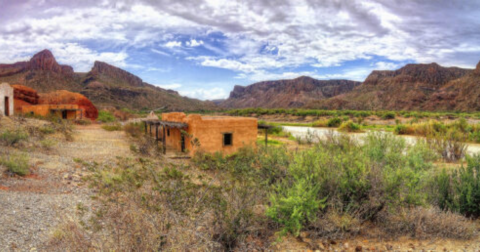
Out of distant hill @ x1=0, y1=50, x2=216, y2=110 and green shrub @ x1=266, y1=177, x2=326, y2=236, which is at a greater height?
distant hill @ x1=0, y1=50, x2=216, y2=110

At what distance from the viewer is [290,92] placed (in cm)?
12638

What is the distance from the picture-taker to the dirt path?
4.75 m

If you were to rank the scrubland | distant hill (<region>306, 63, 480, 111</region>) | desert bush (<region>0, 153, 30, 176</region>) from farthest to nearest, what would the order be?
distant hill (<region>306, 63, 480, 111</region>)
desert bush (<region>0, 153, 30, 176</region>)
the scrubland

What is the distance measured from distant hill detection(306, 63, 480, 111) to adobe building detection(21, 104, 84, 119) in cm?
6085

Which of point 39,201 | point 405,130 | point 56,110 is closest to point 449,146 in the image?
point 405,130

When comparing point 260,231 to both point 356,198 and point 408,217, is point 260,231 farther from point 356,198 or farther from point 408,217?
point 408,217

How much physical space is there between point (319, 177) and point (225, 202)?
1834 millimetres

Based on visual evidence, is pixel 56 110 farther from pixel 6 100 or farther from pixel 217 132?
pixel 217 132

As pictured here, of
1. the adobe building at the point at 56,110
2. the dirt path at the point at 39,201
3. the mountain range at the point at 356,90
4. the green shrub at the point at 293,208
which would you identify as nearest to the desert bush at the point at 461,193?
the green shrub at the point at 293,208

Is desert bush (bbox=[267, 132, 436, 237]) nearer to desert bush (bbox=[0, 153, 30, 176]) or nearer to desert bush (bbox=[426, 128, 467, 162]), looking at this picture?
desert bush (bbox=[0, 153, 30, 176])

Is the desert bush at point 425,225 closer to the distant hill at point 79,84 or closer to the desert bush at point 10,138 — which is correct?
the desert bush at point 10,138

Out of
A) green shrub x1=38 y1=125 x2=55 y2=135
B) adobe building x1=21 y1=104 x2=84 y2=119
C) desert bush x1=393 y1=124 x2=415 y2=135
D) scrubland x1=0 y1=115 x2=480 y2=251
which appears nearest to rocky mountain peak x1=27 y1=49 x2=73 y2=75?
adobe building x1=21 y1=104 x2=84 y2=119

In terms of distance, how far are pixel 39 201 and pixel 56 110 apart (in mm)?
30134

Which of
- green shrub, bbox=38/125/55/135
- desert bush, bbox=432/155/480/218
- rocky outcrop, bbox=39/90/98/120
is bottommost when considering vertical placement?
desert bush, bbox=432/155/480/218
